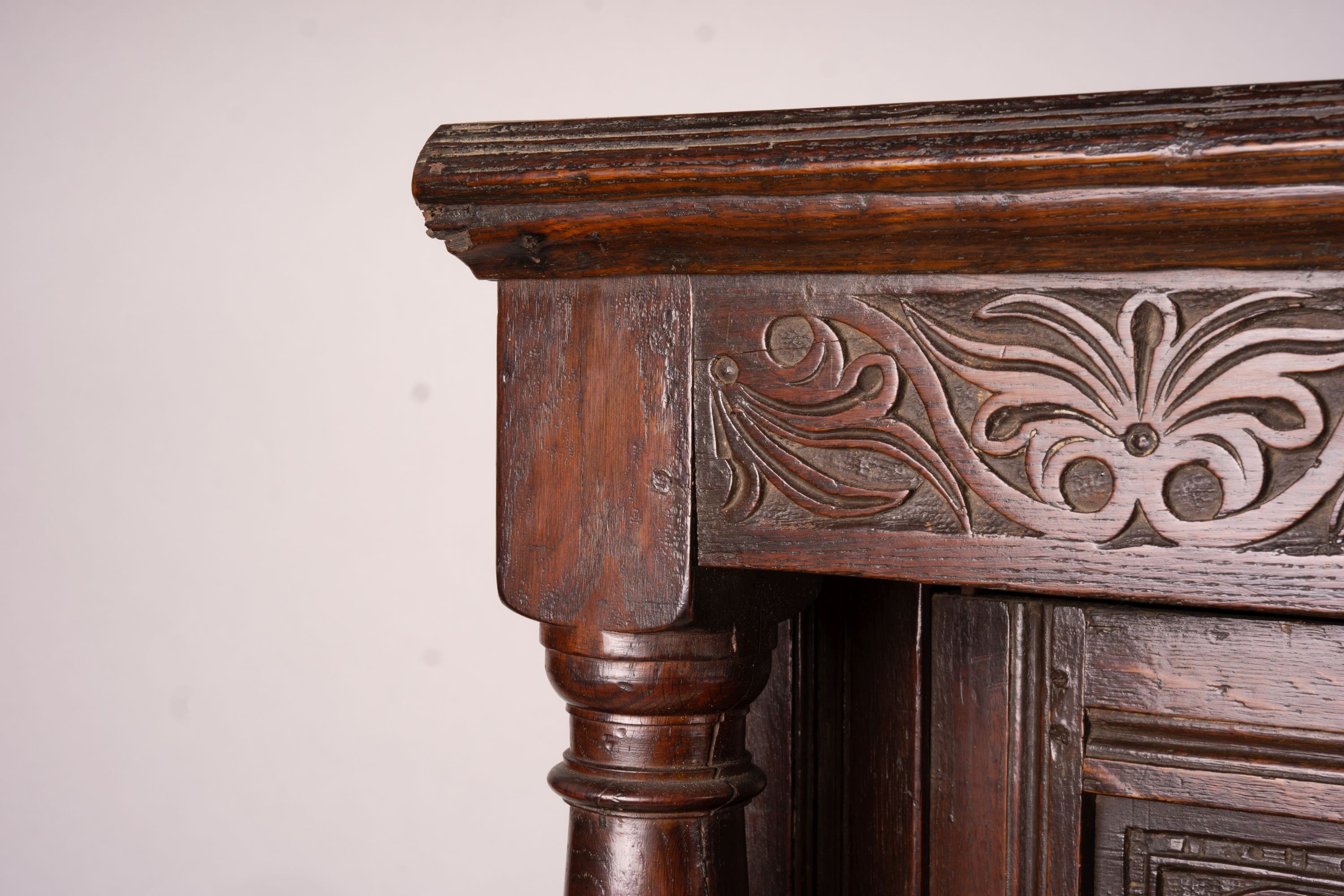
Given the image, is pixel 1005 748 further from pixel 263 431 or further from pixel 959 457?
pixel 263 431

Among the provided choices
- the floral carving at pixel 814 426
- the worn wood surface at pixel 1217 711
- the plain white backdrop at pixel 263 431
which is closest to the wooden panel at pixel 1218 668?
the worn wood surface at pixel 1217 711

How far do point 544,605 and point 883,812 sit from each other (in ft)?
0.76

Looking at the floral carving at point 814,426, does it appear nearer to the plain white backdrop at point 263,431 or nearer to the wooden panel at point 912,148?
the wooden panel at point 912,148

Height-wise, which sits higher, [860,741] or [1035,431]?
[1035,431]

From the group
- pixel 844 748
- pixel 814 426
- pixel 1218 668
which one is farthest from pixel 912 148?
pixel 844 748

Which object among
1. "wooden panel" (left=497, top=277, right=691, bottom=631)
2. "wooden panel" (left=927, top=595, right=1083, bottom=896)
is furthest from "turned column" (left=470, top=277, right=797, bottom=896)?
"wooden panel" (left=927, top=595, right=1083, bottom=896)

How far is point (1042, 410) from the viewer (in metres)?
0.47

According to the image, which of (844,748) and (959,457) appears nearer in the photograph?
(959,457)

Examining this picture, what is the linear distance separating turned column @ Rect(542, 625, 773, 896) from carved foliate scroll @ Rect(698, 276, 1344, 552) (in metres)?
0.08

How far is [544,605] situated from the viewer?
0.54m

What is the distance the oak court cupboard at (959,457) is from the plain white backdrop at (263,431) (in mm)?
884

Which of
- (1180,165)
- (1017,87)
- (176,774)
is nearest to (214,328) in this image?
(176,774)

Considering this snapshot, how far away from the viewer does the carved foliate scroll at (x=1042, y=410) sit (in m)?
0.44

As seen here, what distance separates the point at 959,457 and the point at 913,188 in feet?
0.35
